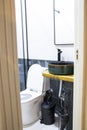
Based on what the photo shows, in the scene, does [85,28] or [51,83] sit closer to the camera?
[85,28]

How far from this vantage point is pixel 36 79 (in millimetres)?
2287

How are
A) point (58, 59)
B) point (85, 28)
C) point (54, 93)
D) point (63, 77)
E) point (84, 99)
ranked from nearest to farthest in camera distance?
point (85, 28), point (84, 99), point (63, 77), point (58, 59), point (54, 93)

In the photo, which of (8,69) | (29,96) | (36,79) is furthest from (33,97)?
(8,69)

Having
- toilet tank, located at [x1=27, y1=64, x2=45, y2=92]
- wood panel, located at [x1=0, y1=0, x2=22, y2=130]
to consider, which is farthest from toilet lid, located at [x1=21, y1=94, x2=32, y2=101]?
wood panel, located at [x1=0, y1=0, x2=22, y2=130]

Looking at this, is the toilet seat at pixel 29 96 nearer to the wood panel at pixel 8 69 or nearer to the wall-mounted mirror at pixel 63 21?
the wall-mounted mirror at pixel 63 21

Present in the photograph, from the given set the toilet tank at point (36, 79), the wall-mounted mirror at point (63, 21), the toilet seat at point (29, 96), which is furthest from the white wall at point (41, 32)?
the toilet seat at point (29, 96)

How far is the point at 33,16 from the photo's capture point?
2.46 metres

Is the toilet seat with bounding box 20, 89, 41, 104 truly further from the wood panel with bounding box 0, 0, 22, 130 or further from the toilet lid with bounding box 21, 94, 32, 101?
the wood panel with bounding box 0, 0, 22, 130

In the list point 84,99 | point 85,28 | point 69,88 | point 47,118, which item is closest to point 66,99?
point 69,88

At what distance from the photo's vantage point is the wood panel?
52 cm

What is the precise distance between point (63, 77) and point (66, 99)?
0.31 meters

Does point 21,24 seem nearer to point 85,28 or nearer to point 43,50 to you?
point 43,50

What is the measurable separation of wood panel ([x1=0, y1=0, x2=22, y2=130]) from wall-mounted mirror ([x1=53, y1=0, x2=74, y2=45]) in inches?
61.1

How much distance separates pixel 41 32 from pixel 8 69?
1.92m
